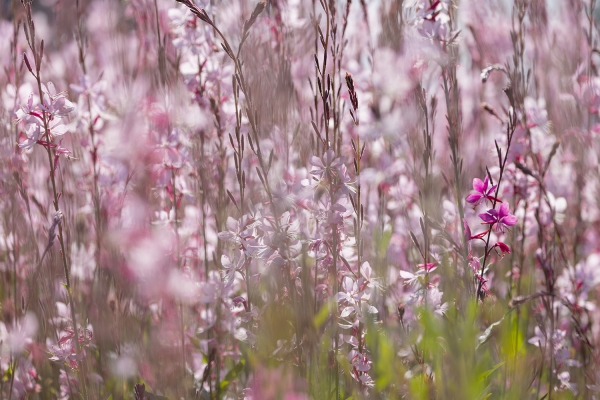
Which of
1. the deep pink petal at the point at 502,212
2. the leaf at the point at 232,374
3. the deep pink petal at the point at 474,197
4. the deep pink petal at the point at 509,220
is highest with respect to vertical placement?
the deep pink petal at the point at 474,197

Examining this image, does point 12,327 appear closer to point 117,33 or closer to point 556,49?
point 117,33

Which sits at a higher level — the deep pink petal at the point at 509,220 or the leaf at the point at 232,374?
the deep pink petal at the point at 509,220

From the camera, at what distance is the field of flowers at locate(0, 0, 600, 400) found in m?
1.08

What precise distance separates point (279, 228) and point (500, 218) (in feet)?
1.29

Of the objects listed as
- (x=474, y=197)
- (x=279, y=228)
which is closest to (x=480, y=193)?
(x=474, y=197)

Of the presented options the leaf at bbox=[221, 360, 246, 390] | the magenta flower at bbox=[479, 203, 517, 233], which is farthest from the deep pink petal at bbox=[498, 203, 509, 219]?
the leaf at bbox=[221, 360, 246, 390]

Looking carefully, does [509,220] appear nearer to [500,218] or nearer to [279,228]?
[500,218]

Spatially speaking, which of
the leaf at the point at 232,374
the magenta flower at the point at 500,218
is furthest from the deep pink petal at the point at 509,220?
the leaf at the point at 232,374

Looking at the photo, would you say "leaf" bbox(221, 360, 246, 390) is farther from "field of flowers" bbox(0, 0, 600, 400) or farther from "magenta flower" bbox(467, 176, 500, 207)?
"magenta flower" bbox(467, 176, 500, 207)

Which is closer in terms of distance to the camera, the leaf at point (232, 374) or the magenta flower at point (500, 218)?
the magenta flower at point (500, 218)

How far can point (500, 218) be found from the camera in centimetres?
109

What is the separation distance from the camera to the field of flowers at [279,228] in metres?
1.08

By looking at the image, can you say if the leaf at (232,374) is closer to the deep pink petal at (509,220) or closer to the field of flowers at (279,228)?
the field of flowers at (279,228)

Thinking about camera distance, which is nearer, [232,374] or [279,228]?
[279,228]
